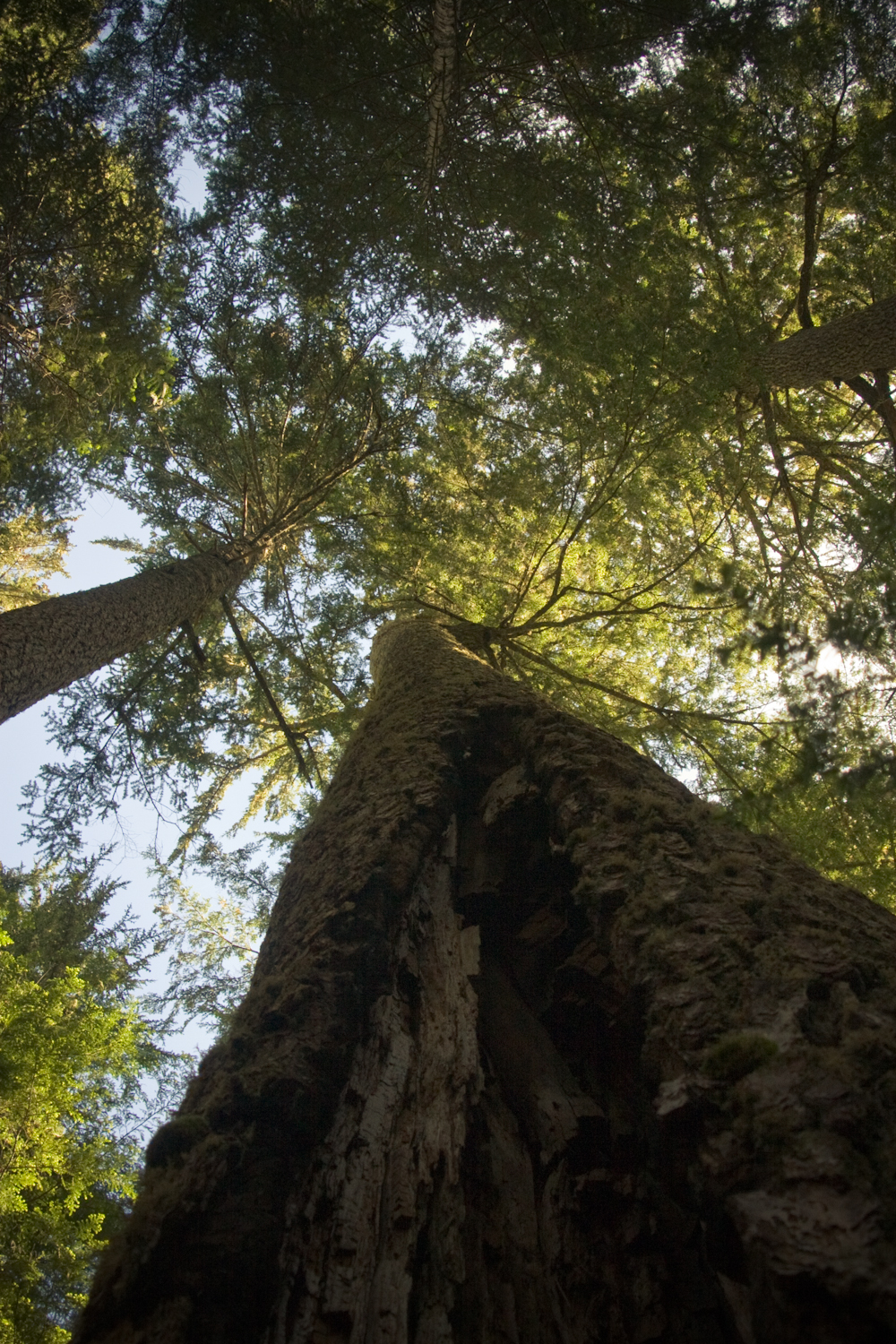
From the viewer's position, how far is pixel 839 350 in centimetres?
649

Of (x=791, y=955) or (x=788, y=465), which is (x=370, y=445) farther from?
(x=791, y=955)

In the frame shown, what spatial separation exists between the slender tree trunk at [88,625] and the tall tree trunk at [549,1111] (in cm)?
295

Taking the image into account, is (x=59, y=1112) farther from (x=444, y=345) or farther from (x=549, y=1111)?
(x=444, y=345)

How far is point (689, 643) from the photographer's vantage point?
8.41 m

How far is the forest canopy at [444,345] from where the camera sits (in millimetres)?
6145

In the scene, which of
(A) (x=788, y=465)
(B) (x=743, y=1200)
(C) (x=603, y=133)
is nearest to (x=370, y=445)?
(C) (x=603, y=133)

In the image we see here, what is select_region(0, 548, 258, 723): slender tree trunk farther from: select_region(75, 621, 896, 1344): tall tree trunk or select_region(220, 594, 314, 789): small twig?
select_region(75, 621, 896, 1344): tall tree trunk

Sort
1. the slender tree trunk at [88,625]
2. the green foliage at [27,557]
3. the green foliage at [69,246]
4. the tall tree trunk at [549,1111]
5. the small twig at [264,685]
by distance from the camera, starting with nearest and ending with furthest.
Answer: the tall tree trunk at [549,1111]
the slender tree trunk at [88,625]
the green foliage at [69,246]
the small twig at [264,685]
the green foliage at [27,557]

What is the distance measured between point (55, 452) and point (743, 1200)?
9.32 meters

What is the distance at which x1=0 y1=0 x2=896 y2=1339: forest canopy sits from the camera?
242 inches

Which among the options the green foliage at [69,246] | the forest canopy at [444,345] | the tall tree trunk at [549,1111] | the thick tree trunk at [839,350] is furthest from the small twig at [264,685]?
the thick tree trunk at [839,350]

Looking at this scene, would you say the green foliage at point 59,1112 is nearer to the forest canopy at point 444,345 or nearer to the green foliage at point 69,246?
the forest canopy at point 444,345

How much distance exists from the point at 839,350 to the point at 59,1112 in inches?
419

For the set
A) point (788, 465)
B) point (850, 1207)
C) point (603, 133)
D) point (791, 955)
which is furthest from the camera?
point (788, 465)
